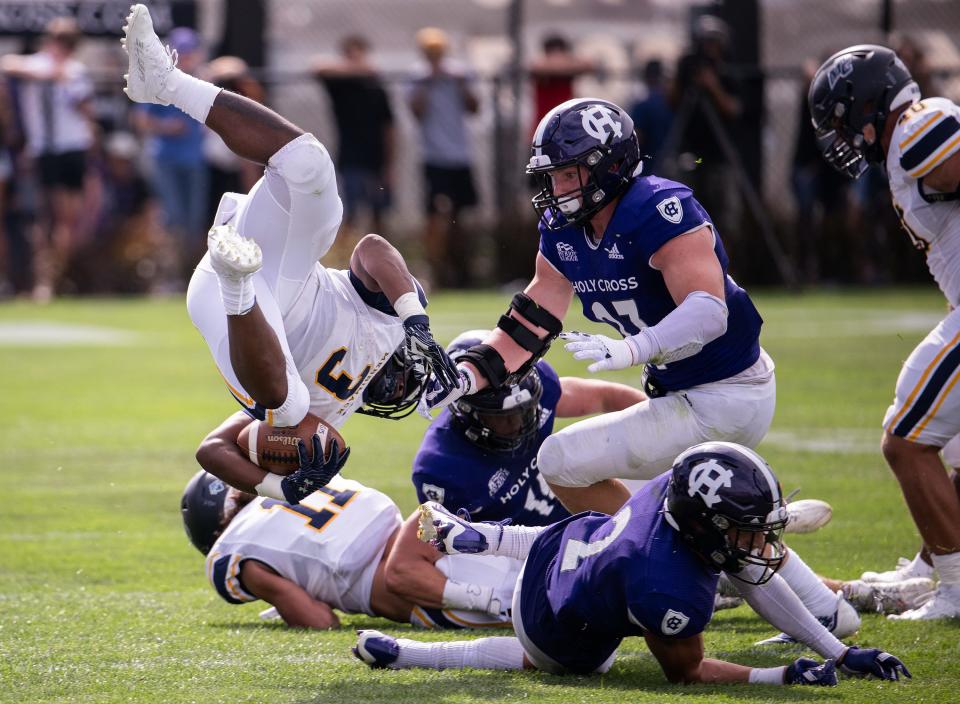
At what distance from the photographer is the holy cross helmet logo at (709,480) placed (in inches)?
158

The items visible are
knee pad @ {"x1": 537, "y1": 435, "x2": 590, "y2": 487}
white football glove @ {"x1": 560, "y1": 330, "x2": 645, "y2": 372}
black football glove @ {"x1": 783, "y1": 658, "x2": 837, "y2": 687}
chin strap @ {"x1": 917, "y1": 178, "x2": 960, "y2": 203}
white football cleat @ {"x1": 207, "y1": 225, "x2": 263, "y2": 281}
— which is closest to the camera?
black football glove @ {"x1": 783, "y1": 658, "x2": 837, "y2": 687}

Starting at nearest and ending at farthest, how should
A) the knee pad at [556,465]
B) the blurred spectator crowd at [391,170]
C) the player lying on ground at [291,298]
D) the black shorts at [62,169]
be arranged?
the player lying on ground at [291,298]
the knee pad at [556,465]
the blurred spectator crowd at [391,170]
the black shorts at [62,169]

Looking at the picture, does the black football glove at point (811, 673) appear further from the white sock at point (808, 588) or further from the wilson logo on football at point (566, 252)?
the wilson logo on football at point (566, 252)

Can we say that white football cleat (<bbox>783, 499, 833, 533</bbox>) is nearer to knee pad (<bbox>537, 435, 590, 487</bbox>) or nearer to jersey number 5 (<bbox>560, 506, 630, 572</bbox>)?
knee pad (<bbox>537, 435, 590, 487</bbox>)

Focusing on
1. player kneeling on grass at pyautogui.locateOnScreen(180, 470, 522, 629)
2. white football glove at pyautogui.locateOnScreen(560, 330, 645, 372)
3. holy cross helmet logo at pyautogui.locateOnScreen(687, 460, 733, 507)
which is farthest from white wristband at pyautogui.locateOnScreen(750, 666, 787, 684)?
player kneeling on grass at pyautogui.locateOnScreen(180, 470, 522, 629)

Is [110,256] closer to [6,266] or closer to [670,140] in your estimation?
[6,266]

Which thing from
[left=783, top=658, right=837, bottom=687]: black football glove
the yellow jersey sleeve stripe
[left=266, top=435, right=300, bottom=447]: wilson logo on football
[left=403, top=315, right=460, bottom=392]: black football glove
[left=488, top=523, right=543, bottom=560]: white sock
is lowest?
[left=783, top=658, right=837, bottom=687]: black football glove

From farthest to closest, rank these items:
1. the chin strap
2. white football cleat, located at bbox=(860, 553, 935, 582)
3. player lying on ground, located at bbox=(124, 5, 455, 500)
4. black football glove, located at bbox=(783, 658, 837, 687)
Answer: white football cleat, located at bbox=(860, 553, 935, 582)
the chin strap
player lying on ground, located at bbox=(124, 5, 455, 500)
black football glove, located at bbox=(783, 658, 837, 687)

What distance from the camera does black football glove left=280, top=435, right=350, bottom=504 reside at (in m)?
4.74

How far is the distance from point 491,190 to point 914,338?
5.74 metres

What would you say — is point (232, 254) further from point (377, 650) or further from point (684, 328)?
point (684, 328)

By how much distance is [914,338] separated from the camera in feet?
37.8

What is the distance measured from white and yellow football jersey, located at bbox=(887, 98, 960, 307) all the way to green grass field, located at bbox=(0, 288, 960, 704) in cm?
122

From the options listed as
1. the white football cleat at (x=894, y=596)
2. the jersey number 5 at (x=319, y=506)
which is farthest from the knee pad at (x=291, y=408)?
the white football cleat at (x=894, y=596)
